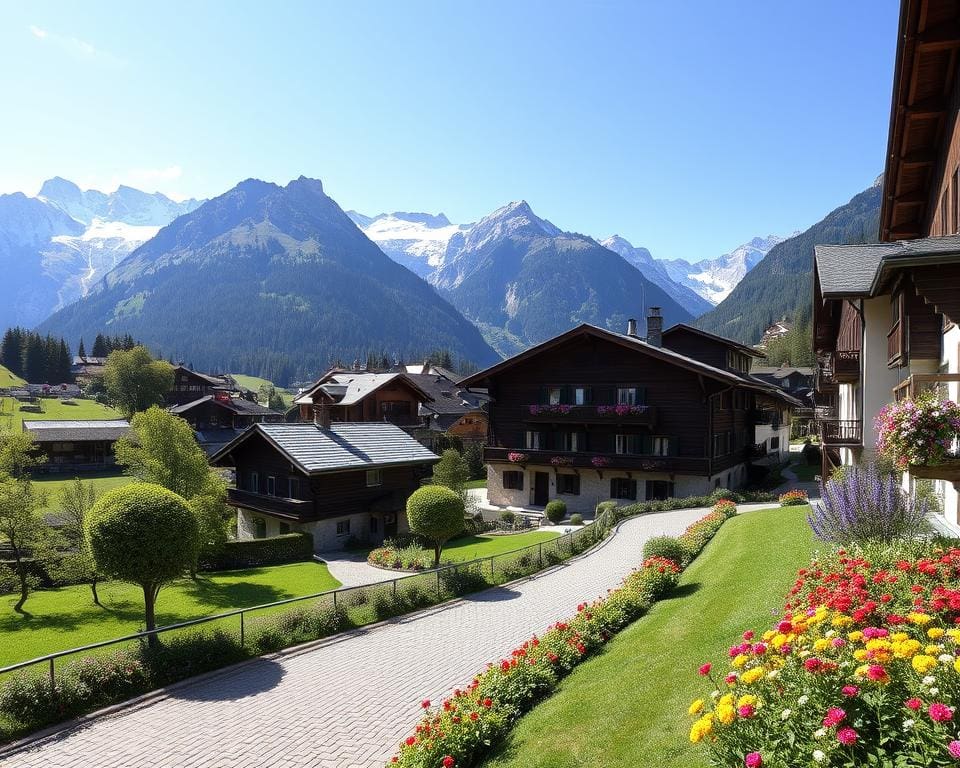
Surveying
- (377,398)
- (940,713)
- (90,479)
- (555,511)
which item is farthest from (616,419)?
(90,479)

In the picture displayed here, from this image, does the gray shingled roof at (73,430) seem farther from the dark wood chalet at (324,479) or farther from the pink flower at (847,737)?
the pink flower at (847,737)

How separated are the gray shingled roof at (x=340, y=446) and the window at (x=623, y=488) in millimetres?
11898

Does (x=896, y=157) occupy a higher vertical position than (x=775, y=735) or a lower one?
higher

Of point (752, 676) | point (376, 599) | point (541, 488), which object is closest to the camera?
point (752, 676)

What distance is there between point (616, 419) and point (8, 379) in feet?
460

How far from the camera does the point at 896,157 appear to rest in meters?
17.8

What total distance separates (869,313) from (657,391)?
1930 cm

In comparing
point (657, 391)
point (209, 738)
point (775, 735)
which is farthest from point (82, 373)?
point (775, 735)

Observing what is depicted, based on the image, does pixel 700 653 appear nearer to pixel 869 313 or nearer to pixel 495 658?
pixel 495 658

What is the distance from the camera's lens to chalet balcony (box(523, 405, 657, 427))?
38594mm

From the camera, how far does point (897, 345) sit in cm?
1661

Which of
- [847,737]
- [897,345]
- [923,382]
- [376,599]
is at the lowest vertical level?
[376,599]

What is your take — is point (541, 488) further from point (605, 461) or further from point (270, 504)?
point (270, 504)

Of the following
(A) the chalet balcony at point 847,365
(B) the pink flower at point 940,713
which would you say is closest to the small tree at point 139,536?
(B) the pink flower at point 940,713
